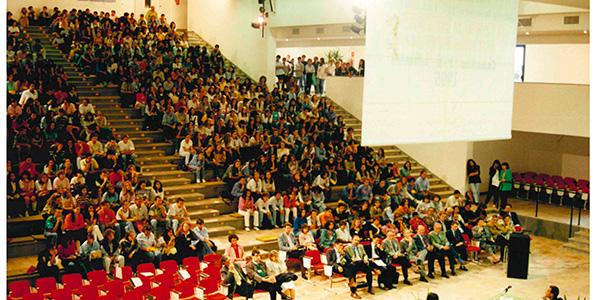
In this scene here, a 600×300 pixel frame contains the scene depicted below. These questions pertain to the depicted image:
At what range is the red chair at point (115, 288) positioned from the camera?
10703 millimetres

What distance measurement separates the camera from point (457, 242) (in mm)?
15391

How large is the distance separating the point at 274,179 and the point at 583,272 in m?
7.39

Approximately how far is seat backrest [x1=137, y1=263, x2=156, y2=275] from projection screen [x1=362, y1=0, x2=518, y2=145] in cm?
527

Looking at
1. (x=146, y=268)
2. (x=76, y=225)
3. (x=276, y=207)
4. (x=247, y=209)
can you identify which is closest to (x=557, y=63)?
(x=276, y=207)

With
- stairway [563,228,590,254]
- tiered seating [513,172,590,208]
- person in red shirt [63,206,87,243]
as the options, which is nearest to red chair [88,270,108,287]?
person in red shirt [63,206,87,243]

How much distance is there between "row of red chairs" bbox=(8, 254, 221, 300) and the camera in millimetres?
10352

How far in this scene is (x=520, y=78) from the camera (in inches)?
951

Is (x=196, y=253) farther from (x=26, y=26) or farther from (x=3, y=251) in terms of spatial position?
(x=26, y=26)

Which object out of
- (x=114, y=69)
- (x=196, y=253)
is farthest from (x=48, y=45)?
(x=196, y=253)

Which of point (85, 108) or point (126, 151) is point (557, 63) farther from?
point (85, 108)

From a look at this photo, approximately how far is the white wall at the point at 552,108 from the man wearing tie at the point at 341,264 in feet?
27.9

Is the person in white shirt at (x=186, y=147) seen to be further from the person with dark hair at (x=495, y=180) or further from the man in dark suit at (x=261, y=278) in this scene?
the person with dark hair at (x=495, y=180)

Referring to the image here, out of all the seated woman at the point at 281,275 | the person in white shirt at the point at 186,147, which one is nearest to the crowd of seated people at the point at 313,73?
the person in white shirt at the point at 186,147

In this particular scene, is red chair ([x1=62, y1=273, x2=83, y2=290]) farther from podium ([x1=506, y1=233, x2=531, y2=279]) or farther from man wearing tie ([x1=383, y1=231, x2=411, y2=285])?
podium ([x1=506, y1=233, x2=531, y2=279])
